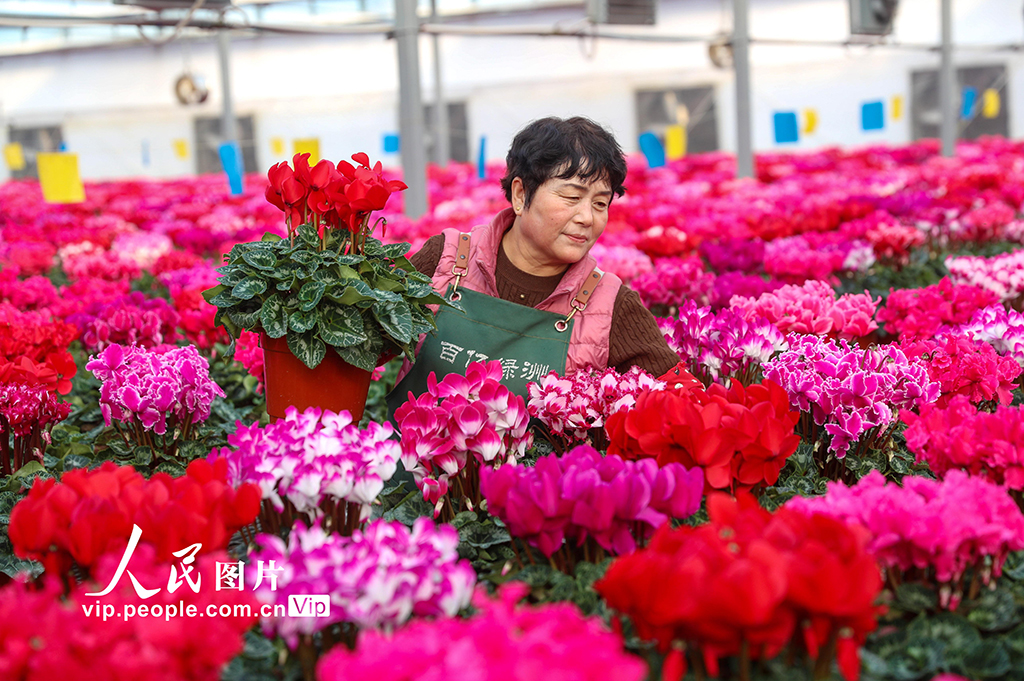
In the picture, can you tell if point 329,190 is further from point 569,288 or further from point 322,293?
point 569,288

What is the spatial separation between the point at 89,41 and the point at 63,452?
28.2 meters

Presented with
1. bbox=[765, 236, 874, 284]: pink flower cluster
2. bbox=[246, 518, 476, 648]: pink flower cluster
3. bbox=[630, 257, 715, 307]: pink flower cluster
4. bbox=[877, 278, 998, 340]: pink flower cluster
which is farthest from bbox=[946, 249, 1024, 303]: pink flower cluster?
bbox=[246, 518, 476, 648]: pink flower cluster

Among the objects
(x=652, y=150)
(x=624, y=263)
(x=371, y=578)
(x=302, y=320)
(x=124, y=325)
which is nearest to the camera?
(x=371, y=578)

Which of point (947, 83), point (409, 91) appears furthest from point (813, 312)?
point (947, 83)

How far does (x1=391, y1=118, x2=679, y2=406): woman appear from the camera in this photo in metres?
2.45

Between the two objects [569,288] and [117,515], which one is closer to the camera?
[117,515]

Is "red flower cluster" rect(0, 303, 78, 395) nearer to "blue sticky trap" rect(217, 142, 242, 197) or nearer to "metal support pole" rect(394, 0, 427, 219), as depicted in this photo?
"metal support pole" rect(394, 0, 427, 219)

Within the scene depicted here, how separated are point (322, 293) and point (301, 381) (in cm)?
22

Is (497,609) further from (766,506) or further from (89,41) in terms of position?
(89,41)

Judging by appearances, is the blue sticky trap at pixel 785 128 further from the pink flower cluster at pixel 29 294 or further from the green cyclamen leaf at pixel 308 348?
the green cyclamen leaf at pixel 308 348

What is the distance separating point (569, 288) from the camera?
8.27 ft

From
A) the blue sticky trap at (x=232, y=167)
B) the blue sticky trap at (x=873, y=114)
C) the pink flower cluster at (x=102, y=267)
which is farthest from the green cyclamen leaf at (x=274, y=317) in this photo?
the blue sticky trap at (x=873, y=114)

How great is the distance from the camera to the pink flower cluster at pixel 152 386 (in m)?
2.44

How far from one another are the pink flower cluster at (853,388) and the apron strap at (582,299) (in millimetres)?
543
